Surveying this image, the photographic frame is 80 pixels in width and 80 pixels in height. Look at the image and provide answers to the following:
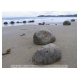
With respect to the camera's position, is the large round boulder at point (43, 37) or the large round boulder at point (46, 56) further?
the large round boulder at point (43, 37)

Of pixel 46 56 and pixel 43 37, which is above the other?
pixel 43 37

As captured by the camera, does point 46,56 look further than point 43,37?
No

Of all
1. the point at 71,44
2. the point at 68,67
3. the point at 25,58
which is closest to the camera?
the point at 68,67

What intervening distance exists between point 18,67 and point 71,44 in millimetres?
2044

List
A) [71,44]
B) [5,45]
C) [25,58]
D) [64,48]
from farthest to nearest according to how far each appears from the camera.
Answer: [5,45]
[71,44]
[64,48]
[25,58]

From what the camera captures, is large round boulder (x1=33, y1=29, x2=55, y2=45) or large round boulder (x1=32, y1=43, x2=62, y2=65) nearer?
large round boulder (x1=32, y1=43, x2=62, y2=65)

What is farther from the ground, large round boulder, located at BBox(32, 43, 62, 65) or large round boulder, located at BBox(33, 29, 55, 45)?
large round boulder, located at BBox(33, 29, 55, 45)

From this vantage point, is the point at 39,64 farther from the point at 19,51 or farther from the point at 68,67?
the point at 19,51

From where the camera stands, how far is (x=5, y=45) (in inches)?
188

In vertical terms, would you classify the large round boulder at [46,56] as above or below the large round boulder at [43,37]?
below

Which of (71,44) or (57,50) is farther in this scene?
(71,44)

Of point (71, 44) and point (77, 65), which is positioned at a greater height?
point (71, 44)

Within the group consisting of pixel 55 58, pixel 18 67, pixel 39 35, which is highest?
pixel 39 35

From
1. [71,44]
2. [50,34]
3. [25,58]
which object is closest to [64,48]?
[71,44]
